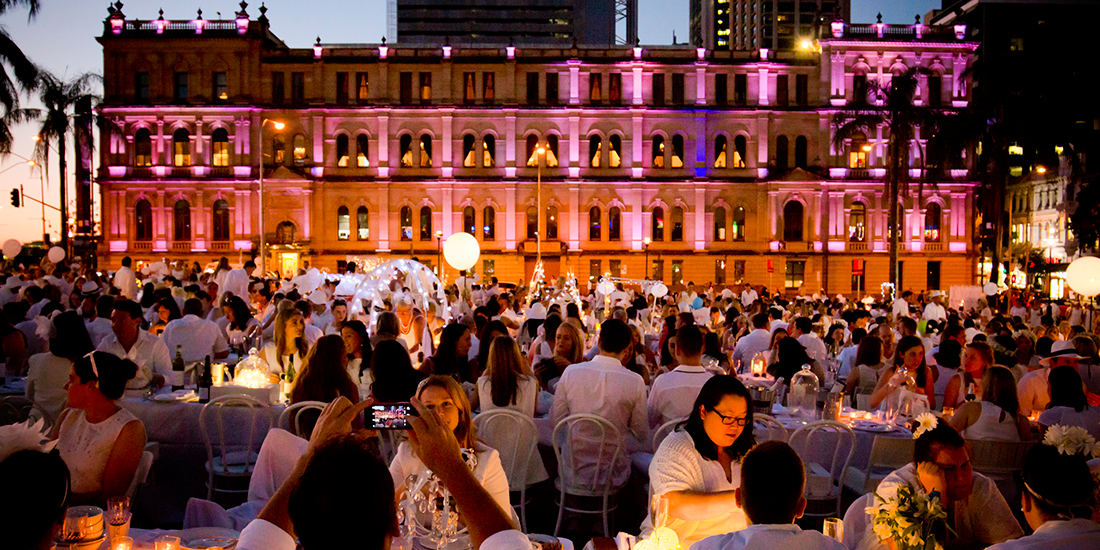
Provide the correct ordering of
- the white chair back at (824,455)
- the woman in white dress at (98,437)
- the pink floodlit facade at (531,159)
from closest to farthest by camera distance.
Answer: the woman in white dress at (98,437) → the white chair back at (824,455) → the pink floodlit facade at (531,159)

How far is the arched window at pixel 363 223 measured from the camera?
4300cm

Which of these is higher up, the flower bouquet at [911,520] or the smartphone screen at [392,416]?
the smartphone screen at [392,416]

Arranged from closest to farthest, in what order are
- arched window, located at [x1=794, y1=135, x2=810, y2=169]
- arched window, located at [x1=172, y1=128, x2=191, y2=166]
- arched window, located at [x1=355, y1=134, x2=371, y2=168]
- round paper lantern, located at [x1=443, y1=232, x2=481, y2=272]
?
1. round paper lantern, located at [x1=443, y1=232, x2=481, y2=272]
2. arched window, located at [x1=172, y1=128, x2=191, y2=166]
3. arched window, located at [x1=355, y1=134, x2=371, y2=168]
4. arched window, located at [x1=794, y1=135, x2=810, y2=169]

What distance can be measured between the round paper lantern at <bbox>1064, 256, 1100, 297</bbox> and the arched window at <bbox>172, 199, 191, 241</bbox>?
132 ft

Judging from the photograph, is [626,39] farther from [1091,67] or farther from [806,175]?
[806,175]

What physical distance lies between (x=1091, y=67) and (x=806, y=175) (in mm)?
35597

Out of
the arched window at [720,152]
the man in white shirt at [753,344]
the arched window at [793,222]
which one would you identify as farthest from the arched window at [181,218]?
the man in white shirt at [753,344]

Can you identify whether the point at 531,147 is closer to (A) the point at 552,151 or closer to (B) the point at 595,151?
(A) the point at 552,151

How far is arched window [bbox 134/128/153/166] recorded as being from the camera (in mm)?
42344

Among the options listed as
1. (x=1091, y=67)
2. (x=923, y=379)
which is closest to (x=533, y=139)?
(x=923, y=379)

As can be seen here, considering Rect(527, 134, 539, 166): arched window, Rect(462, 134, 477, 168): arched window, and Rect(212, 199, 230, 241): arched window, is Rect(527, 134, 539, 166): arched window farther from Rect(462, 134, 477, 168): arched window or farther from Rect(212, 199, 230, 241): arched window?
Rect(212, 199, 230, 241): arched window

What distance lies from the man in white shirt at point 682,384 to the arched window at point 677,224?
37767mm

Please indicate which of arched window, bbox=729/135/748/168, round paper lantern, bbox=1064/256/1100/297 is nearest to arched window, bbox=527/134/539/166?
arched window, bbox=729/135/748/168

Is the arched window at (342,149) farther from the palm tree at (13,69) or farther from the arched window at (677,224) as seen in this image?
the palm tree at (13,69)
